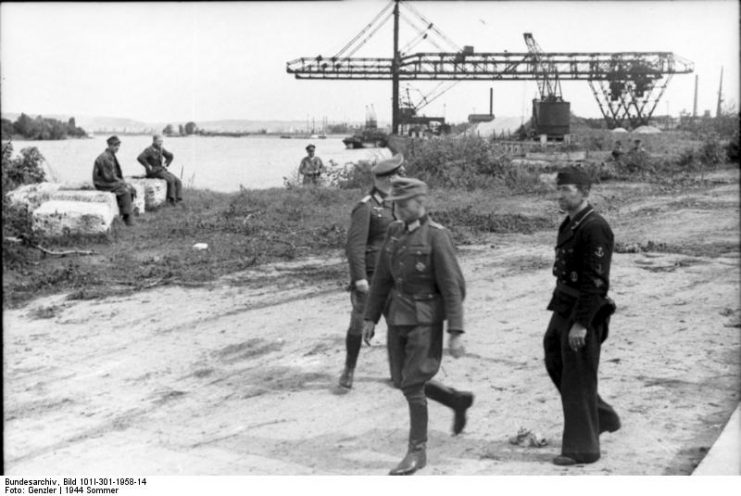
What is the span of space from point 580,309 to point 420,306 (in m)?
0.92

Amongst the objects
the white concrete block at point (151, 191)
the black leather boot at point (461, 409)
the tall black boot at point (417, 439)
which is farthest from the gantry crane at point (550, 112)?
the tall black boot at point (417, 439)

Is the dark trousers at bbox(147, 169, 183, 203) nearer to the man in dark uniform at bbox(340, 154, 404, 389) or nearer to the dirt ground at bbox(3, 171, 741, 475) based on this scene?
the dirt ground at bbox(3, 171, 741, 475)

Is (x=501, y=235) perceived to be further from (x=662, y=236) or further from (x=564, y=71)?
(x=564, y=71)

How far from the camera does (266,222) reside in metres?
14.1

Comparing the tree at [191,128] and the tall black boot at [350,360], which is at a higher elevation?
the tree at [191,128]

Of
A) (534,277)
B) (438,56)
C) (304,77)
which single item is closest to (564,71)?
(438,56)

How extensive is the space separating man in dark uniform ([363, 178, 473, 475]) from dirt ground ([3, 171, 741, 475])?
0.40 metres

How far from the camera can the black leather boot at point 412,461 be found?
4732 millimetres

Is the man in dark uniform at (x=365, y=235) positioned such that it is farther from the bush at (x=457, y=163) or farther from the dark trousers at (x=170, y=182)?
the bush at (x=457, y=163)

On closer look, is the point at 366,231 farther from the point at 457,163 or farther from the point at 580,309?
the point at 457,163

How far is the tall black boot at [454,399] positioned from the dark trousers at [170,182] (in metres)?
11.9

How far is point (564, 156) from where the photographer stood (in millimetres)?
24469

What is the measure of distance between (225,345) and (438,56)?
16.9 metres

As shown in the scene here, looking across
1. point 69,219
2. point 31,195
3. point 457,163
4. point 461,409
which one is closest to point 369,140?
point 457,163
